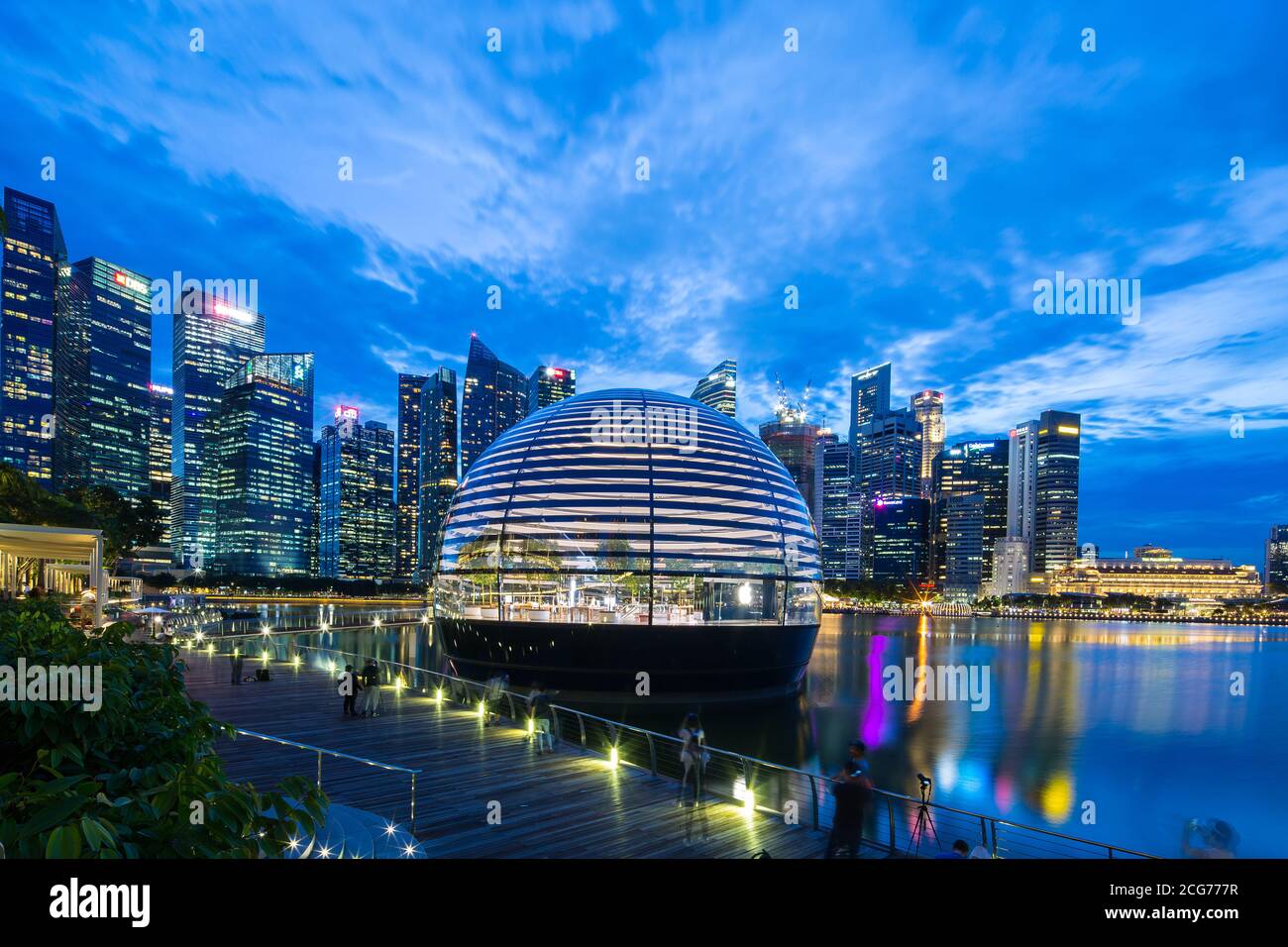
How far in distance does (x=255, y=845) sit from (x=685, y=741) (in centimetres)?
1014

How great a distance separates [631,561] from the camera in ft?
99.3

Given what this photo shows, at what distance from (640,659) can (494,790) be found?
52.8 ft

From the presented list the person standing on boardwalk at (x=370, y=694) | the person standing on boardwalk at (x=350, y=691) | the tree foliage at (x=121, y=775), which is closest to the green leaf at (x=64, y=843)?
the tree foliage at (x=121, y=775)

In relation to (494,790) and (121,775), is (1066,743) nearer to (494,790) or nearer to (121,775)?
(494,790)

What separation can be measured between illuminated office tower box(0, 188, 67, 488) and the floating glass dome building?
157 m

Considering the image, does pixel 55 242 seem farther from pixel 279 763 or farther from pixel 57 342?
pixel 279 763

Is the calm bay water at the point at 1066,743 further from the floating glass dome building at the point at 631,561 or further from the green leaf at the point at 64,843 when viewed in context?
the green leaf at the point at 64,843

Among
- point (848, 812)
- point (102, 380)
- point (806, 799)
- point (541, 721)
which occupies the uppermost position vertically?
point (102, 380)

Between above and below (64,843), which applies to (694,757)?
below

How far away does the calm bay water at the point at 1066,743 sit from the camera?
1939cm

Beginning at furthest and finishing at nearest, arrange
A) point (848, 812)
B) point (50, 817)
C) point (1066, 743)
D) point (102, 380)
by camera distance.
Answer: point (102, 380), point (1066, 743), point (848, 812), point (50, 817)

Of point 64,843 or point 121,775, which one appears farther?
point 121,775

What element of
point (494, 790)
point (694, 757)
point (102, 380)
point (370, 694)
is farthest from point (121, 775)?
point (102, 380)
